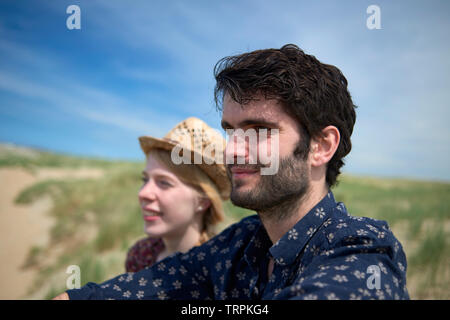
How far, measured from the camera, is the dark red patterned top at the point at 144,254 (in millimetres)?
3287

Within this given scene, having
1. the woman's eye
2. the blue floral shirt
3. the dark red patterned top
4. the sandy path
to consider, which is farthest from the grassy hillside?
the blue floral shirt

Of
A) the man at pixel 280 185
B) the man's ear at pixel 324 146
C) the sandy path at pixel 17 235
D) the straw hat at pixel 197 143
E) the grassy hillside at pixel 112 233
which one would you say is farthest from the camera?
the sandy path at pixel 17 235

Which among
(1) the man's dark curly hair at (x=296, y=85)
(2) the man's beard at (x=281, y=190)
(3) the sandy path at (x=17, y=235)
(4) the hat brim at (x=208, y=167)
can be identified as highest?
(1) the man's dark curly hair at (x=296, y=85)

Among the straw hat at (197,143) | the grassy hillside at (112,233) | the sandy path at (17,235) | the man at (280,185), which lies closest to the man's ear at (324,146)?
the man at (280,185)

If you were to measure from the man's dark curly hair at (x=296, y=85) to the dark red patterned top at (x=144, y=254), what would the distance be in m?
2.00

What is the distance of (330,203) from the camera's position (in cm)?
189

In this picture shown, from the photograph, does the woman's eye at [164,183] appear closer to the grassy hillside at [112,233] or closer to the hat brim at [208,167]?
the hat brim at [208,167]

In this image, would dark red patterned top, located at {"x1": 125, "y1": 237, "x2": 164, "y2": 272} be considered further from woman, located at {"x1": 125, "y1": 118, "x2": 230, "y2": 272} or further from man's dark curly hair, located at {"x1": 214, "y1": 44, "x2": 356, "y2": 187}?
man's dark curly hair, located at {"x1": 214, "y1": 44, "x2": 356, "y2": 187}

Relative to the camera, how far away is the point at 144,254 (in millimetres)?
3328

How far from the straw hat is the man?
0.68 meters

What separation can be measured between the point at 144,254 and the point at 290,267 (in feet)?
6.60
